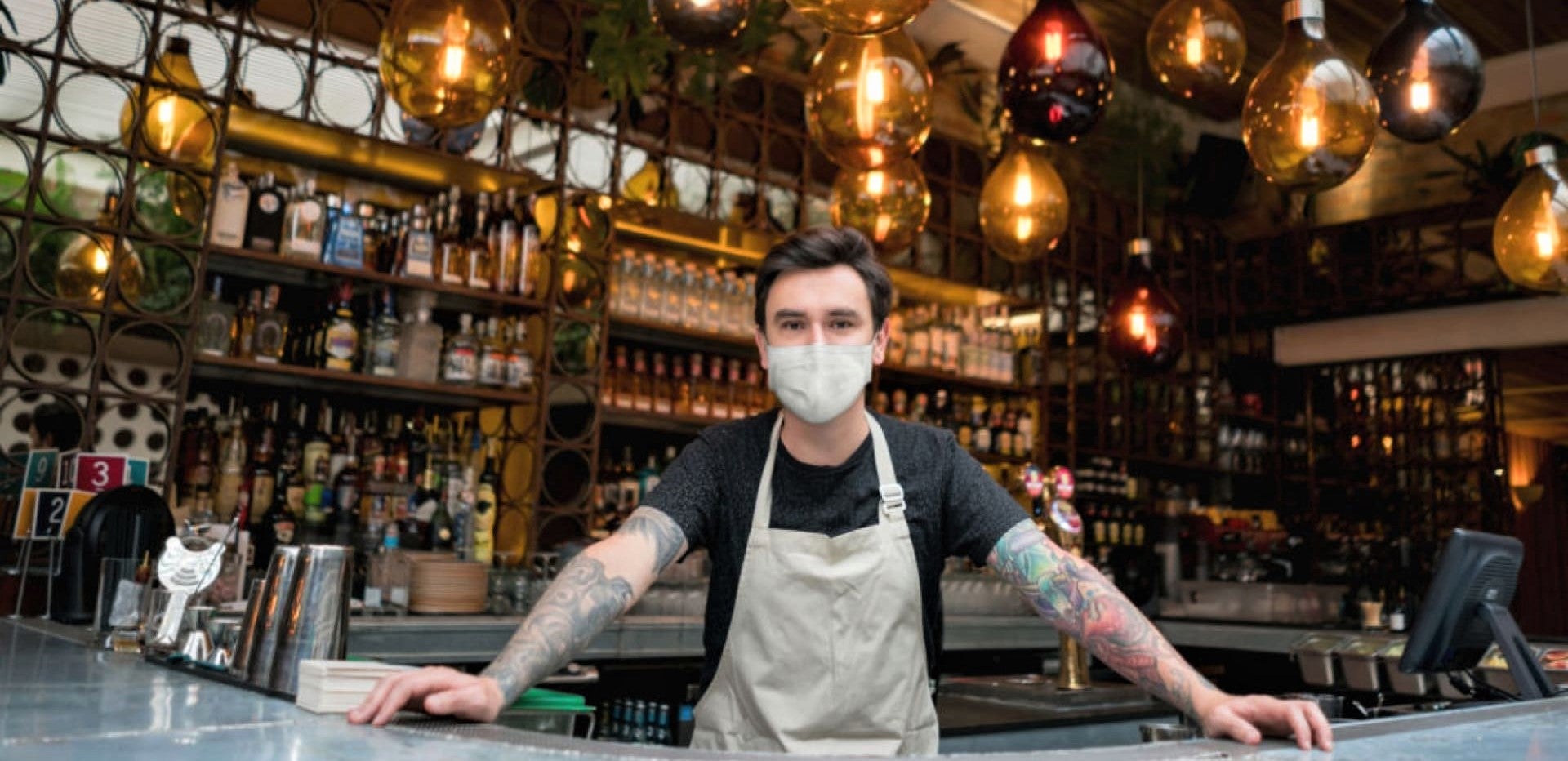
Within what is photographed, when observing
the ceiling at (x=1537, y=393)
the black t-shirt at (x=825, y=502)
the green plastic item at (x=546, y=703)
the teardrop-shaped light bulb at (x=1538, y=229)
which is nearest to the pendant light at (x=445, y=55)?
the black t-shirt at (x=825, y=502)

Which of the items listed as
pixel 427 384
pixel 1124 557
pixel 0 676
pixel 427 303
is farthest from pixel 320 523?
pixel 1124 557

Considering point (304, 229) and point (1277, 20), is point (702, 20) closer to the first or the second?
point (304, 229)

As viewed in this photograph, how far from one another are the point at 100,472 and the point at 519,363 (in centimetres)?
154

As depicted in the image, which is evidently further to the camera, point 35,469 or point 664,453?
point 664,453

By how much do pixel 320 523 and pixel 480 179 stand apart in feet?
4.25

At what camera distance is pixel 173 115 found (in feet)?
11.7

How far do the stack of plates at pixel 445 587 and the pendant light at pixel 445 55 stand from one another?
1.32m

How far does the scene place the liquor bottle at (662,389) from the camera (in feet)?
14.8

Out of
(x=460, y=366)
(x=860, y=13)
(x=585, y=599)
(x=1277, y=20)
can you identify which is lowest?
(x=585, y=599)

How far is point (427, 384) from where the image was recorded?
3867 mm

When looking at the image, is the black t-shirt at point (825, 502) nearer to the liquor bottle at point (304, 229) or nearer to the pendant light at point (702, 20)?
the pendant light at point (702, 20)

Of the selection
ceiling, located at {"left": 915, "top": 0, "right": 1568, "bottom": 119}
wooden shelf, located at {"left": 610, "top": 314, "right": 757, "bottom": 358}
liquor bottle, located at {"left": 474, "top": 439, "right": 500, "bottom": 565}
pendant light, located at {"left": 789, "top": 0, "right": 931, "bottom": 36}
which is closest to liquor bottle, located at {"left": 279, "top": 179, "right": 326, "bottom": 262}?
liquor bottle, located at {"left": 474, "top": 439, "right": 500, "bottom": 565}

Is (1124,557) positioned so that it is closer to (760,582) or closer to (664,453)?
(664,453)

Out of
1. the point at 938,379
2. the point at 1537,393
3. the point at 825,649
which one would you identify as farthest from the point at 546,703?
the point at 1537,393
